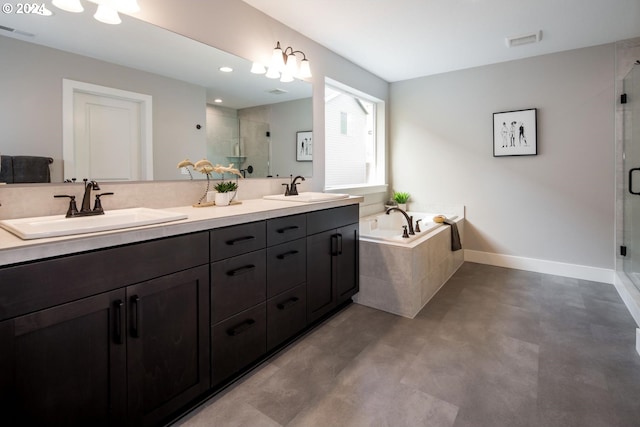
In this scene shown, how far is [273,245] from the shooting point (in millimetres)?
1935

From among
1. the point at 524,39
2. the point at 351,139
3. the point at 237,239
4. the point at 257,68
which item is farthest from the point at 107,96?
the point at 524,39

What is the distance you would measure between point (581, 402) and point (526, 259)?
251cm

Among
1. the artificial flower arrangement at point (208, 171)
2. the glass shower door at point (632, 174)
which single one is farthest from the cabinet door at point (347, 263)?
the glass shower door at point (632, 174)

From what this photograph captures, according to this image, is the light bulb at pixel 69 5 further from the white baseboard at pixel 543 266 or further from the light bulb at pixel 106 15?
the white baseboard at pixel 543 266

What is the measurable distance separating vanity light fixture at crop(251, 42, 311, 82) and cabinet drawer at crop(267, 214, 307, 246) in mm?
1259

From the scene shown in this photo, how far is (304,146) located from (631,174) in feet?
10.1

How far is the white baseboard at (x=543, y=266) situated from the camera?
3.44m

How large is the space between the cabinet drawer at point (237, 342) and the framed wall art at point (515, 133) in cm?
344

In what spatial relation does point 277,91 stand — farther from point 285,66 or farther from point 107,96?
point 107,96

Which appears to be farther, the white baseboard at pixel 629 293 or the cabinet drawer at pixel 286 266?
the white baseboard at pixel 629 293

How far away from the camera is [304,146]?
10.0ft

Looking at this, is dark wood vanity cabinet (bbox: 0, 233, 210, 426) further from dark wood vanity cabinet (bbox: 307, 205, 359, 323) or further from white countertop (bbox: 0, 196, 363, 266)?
dark wood vanity cabinet (bbox: 307, 205, 359, 323)

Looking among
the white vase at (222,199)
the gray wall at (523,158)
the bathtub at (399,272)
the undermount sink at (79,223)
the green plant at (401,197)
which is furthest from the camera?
the green plant at (401,197)

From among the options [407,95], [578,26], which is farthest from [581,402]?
[407,95]
